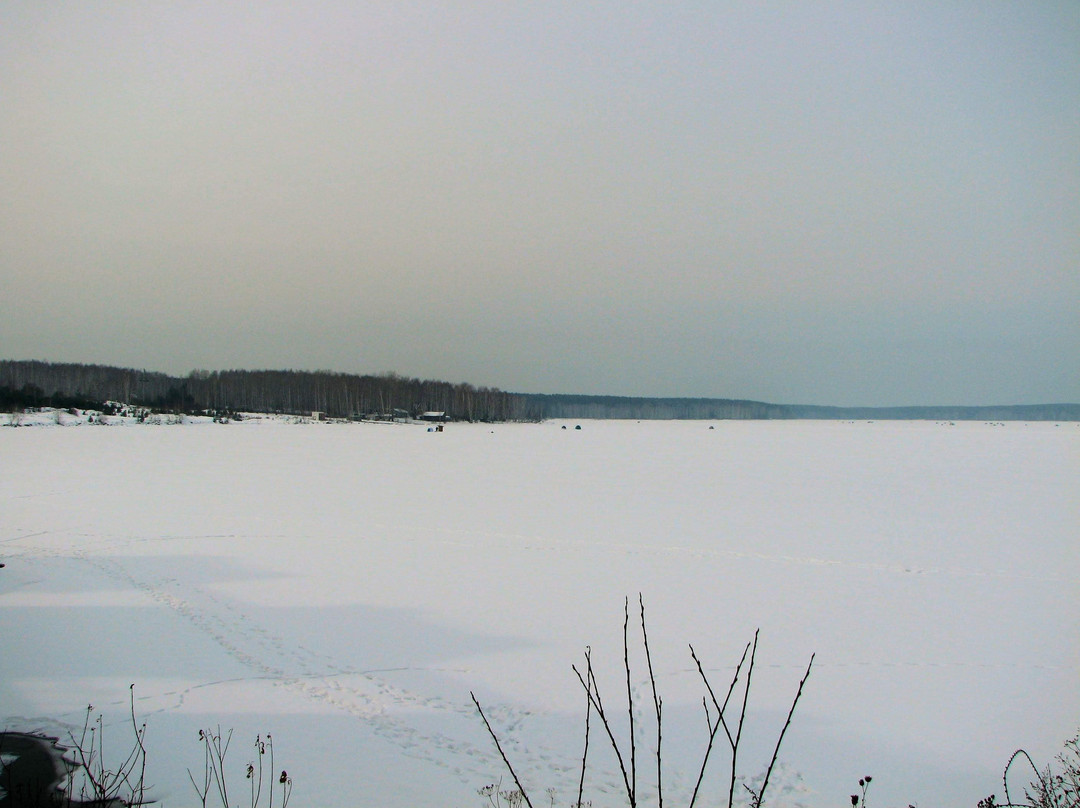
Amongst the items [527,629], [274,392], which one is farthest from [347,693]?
[274,392]

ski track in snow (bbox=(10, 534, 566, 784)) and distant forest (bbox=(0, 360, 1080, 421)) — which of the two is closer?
ski track in snow (bbox=(10, 534, 566, 784))

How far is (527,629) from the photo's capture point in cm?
701

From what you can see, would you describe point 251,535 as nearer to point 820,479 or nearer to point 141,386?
point 820,479

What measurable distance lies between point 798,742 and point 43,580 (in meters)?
8.49

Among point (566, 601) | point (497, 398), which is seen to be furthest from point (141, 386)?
point (566, 601)

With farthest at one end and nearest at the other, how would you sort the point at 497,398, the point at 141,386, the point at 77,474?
the point at 497,398
the point at 141,386
the point at 77,474

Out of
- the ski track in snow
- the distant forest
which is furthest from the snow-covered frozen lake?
the distant forest

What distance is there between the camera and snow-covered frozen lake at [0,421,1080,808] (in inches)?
181

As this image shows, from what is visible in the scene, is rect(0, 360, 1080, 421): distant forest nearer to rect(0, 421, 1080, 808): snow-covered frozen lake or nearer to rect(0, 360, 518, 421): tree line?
rect(0, 360, 518, 421): tree line

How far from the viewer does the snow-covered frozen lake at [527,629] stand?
15.1ft

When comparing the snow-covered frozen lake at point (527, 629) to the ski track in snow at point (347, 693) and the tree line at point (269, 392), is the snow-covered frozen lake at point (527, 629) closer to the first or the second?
the ski track in snow at point (347, 693)

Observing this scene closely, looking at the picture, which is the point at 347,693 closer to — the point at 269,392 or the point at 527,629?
the point at 527,629

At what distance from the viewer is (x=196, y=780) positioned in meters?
4.18

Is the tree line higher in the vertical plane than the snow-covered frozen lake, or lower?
higher
